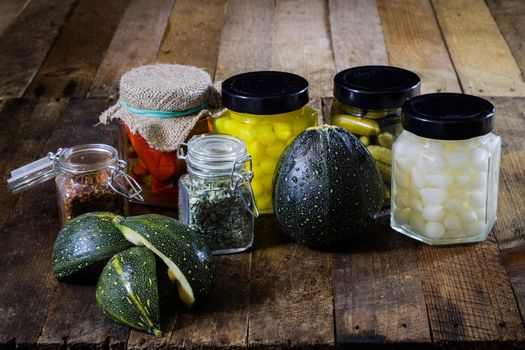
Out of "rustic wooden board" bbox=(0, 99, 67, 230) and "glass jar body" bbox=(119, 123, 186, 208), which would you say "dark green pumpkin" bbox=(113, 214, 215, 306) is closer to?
"glass jar body" bbox=(119, 123, 186, 208)

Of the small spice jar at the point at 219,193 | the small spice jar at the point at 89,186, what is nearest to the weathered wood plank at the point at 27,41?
the small spice jar at the point at 89,186

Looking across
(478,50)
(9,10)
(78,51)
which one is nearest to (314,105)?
(478,50)

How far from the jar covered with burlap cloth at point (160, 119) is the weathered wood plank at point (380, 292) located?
30 centimetres

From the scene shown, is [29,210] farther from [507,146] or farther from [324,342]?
[507,146]

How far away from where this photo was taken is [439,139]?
3.95 feet

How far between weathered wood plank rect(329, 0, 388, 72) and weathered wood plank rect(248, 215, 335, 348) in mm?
815

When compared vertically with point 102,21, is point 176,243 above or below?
above

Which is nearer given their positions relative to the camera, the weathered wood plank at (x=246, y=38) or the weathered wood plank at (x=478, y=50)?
the weathered wood plank at (x=478, y=50)

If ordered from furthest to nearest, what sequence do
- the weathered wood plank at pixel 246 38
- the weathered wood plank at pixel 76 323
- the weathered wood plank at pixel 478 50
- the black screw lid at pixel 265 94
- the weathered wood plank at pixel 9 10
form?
the weathered wood plank at pixel 9 10 → the weathered wood plank at pixel 246 38 → the weathered wood plank at pixel 478 50 → the black screw lid at pixel 265 94 → the weathered wood plank at pixel 76 323

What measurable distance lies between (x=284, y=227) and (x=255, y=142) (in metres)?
0.14

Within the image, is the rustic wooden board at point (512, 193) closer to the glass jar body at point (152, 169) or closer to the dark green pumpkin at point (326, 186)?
the dark green pumpkin at point (326, 186)

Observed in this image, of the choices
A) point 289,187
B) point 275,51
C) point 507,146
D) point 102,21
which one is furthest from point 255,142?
point 102,21

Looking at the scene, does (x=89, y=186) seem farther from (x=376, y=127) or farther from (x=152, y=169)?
(x=376, y=127)

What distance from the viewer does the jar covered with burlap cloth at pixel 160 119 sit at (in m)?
1.35
